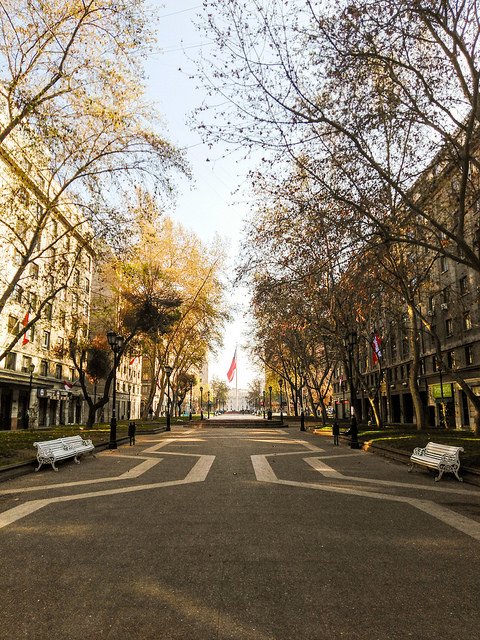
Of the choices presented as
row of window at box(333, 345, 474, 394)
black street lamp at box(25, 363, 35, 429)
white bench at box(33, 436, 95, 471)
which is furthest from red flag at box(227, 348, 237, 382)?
white bench at box(33, 436, 95, 471)

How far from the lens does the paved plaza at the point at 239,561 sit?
3.73 metres

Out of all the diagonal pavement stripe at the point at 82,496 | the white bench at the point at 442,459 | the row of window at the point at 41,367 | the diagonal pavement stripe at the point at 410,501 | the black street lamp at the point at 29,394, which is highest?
the row of window at the point at 41,367

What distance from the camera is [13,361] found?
3600 centimetres

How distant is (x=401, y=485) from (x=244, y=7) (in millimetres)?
11737

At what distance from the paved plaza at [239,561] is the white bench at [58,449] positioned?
231cm

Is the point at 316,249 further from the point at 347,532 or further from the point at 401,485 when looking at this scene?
the point at 347,532

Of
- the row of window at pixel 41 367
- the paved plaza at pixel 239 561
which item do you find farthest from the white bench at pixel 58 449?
the row of window at pixel 41 367

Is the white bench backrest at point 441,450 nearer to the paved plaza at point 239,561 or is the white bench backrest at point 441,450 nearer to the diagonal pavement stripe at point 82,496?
the paved plaza at point 239,561

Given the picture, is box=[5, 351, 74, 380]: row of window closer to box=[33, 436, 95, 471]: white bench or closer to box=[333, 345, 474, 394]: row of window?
box=[33, 436, 95, 471]: white bench

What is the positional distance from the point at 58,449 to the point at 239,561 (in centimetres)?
978

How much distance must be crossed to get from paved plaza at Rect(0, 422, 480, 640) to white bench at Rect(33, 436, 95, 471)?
2.31 meters

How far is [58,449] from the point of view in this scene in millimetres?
13375

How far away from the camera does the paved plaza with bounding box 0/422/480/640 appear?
3.73m

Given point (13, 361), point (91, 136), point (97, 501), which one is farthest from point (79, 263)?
point (13, 361)
